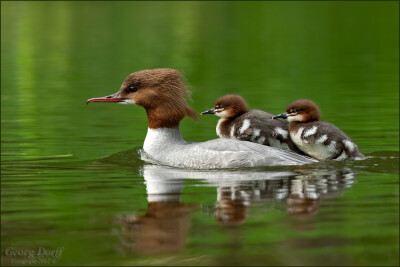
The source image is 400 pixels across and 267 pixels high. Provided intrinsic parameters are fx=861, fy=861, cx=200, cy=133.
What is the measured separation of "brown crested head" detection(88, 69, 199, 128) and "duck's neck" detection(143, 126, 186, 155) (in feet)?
0.18

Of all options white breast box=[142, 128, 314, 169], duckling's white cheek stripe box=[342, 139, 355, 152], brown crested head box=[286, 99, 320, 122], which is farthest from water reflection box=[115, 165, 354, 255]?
brown crested head box=[286, 99, 320, 122]

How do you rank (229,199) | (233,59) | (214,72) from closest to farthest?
(229,199)
(214,72)
(233,59)

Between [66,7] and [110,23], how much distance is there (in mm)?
8121

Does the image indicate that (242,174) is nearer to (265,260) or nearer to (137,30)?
(265,260)

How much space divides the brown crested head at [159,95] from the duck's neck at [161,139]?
0.18 feet

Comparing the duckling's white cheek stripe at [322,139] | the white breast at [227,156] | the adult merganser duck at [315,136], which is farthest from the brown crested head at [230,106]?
the duckling's white cheek stripe at [322,139]

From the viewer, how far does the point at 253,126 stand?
9.01 m

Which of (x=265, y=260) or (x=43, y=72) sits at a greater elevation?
(x=265, y=260)

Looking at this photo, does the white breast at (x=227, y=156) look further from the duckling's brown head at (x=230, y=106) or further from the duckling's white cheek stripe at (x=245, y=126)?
the duckling's brown head at (x=230, y=106)

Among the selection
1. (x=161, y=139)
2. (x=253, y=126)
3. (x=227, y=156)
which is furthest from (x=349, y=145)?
(x=161, y=139)

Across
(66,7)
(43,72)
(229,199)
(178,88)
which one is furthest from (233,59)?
(66,7)

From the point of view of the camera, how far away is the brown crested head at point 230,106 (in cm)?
925

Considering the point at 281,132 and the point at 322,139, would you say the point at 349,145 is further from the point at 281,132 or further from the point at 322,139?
the point at 281,132

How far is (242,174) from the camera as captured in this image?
7840mm
